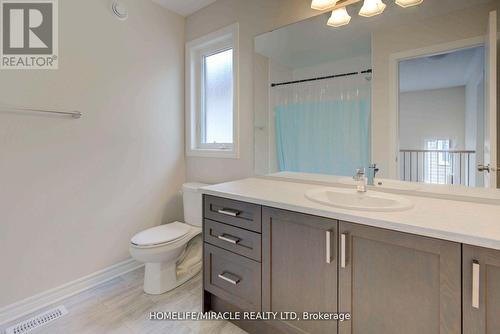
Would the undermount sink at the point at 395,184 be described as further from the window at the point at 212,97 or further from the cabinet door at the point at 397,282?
the window at the point at 212,97

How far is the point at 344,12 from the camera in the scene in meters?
1.63

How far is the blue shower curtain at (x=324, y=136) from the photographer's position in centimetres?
162

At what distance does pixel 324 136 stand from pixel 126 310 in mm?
1766

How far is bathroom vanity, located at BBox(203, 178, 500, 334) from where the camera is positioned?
0.85 m

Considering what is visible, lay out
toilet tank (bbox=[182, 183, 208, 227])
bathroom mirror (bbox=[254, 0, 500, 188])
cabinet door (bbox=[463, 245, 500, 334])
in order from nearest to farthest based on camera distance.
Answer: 1. cabinet door (bbox=[463, 245, 500, 334])
2. bathroom mirror (bbox=[254, 0, 500, 188])
3. toilet tank (bbox=[182, 183, 208, 227])

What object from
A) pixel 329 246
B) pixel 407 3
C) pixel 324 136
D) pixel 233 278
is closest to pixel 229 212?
pixel 233 278

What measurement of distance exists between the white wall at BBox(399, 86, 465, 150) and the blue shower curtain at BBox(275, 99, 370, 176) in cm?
21

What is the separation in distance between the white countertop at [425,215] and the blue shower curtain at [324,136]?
14.8 inches

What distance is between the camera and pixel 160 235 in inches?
74.9

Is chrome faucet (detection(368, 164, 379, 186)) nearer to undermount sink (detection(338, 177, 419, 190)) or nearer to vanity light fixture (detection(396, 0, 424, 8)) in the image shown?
undermount sink (detection(338, 177, 419, 190))

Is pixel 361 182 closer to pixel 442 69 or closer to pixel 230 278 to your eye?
pixel 442 69

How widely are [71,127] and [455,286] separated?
90.3 inches

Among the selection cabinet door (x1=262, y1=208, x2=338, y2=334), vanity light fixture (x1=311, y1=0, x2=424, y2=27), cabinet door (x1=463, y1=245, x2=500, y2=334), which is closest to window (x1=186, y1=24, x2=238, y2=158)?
vanity light fixture (x1=311, y1=0, x2=424, y2=27)

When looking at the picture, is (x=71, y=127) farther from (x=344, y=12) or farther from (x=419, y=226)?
(x=419, y=226)
